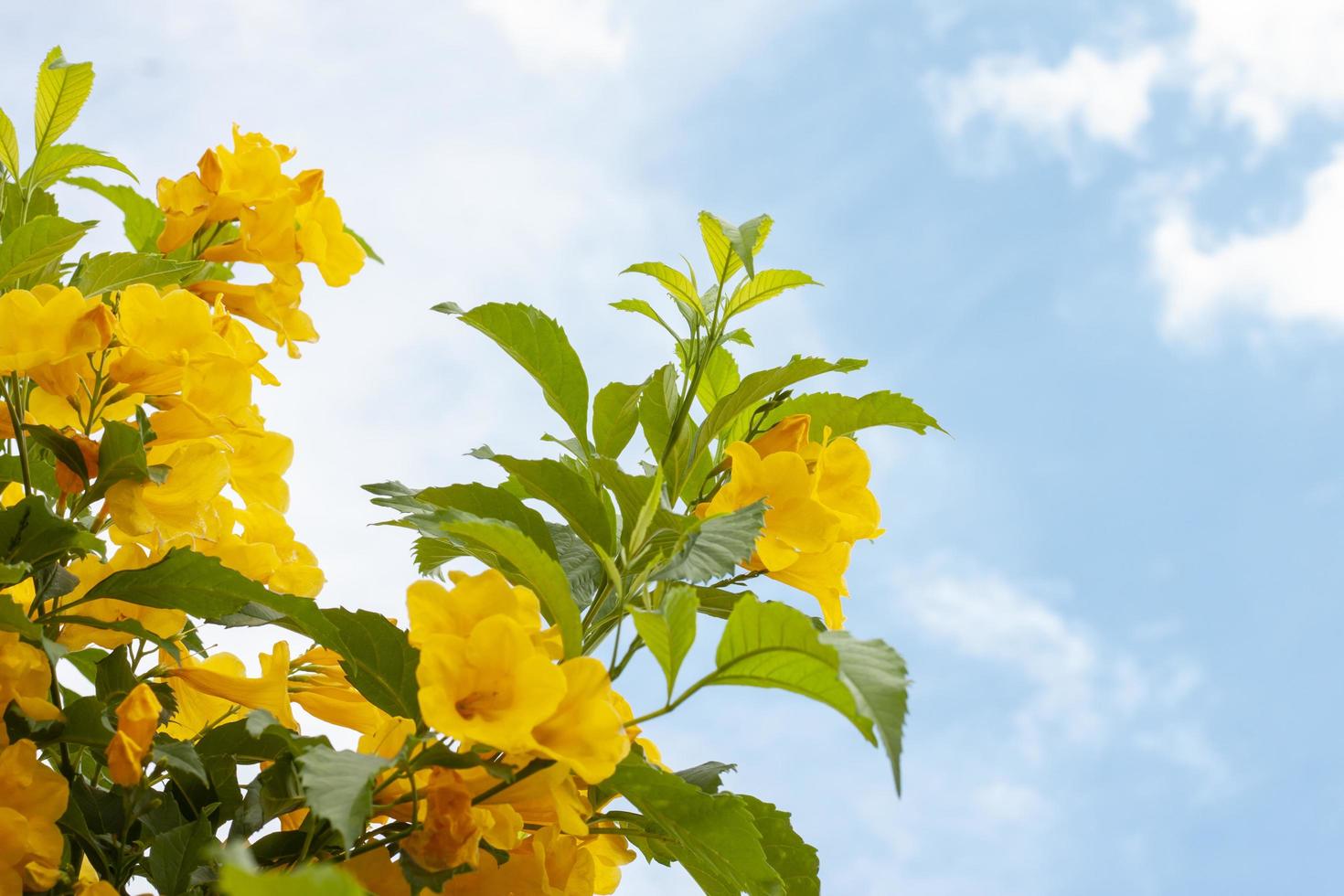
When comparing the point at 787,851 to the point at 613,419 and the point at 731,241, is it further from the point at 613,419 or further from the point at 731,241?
the point at 731,241

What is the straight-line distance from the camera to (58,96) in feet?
5.49

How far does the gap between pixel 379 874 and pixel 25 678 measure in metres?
0.40

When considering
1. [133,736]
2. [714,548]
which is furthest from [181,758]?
[714,548]

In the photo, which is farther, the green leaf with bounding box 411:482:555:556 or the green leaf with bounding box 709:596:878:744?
the green leaf with bounding box 411:482:555:556

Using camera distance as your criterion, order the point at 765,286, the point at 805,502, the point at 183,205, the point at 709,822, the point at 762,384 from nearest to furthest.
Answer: the point at 709,822, the point at 805,502, the point at 762,384, the point at 765,286, the point at 183,205

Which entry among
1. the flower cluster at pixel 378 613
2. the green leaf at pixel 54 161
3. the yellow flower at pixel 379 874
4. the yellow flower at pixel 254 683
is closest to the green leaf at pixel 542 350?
the flower cluster at pixel 378 613

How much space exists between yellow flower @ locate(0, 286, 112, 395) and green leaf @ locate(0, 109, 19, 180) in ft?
1.99

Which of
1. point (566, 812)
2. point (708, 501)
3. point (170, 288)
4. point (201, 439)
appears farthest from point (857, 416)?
point (170, 288)

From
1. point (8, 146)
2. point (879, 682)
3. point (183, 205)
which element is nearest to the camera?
point (879, 682)

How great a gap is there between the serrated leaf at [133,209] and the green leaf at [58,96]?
0.18 m

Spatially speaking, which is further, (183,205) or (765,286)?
(183,205)

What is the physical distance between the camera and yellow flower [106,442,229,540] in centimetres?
120

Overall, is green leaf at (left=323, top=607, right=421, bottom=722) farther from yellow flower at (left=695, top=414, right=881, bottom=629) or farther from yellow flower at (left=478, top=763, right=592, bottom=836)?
yellow flower at (left=695, top=414, right=881, bottom=629)

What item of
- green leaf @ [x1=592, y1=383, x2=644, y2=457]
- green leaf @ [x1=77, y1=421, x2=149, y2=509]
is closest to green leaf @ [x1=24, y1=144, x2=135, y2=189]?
green leaf @ [x1=77, y1=421, x2=149, y2=509]
